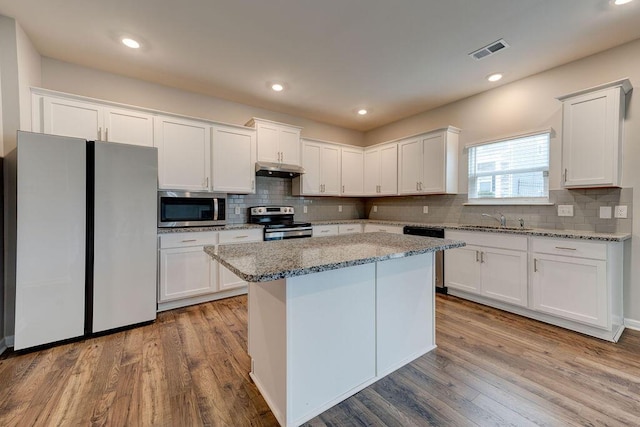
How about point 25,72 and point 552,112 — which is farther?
point 552,112

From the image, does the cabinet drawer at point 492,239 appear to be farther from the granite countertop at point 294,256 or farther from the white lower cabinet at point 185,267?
the white lower cabinet at point 185,267

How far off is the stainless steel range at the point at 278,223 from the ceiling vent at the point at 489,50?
2889mm

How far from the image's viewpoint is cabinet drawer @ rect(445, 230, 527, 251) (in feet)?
9.36

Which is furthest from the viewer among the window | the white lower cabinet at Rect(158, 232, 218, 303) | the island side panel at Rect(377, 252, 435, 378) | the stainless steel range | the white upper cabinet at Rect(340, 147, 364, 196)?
the white upper cabinet at Rect(340, 147, 364, 196)

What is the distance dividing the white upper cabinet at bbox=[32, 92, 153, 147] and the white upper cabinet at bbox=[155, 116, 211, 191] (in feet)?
0.51

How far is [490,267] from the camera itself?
310 centimetres

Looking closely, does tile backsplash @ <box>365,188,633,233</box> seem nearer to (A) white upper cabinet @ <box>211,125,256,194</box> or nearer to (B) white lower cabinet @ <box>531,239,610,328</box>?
(B) white lower cabinet @ <box>531,239,610,328</box>

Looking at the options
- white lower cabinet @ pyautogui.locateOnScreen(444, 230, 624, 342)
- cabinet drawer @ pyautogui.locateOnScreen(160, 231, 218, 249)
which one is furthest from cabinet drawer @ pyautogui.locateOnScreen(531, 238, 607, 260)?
cabinet drawer @ pyautogui.locateOnScreen(160, 231, 218, 249)

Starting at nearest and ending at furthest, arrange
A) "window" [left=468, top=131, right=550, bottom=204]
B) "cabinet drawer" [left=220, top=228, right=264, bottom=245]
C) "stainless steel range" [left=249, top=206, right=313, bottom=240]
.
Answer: "window" [left=468, top=131, right=550, bottom=204] < "cabinet drawer" [left=220, top=228, right=264, bottom=245] < "stainless steel range" [left=249, top=206, right=313, bottom=240]

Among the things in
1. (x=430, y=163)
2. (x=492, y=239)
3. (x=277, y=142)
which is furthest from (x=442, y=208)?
(x=277, y=142)

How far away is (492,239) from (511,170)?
1.02 meters

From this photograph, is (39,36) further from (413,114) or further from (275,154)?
(413,114)

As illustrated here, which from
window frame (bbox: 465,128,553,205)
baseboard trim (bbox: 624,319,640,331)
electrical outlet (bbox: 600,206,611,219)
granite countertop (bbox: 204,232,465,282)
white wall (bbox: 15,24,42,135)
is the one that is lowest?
baseboard trim (bbox: 624,319,640,331)

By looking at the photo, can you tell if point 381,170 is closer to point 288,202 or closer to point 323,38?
point 288,202
